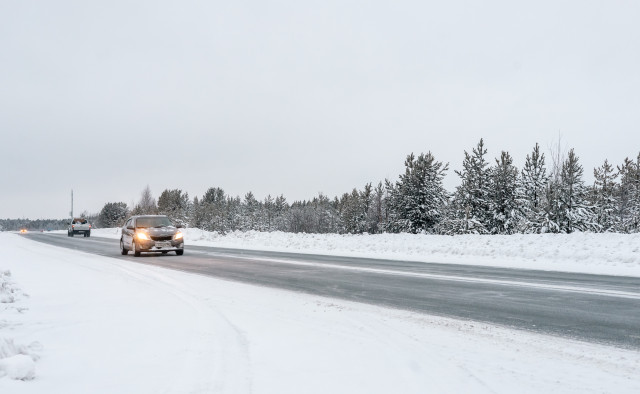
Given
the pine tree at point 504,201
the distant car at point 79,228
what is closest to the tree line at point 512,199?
the pine tree at point 504,201

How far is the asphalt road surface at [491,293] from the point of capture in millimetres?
6176

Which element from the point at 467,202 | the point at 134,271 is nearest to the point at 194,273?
the point at 134,271

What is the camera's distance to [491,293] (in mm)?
9008

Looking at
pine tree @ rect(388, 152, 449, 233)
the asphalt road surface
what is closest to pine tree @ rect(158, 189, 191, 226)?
pine tree @ rect(388, 152, 449, 233)

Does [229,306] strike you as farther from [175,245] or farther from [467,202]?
[467,202]

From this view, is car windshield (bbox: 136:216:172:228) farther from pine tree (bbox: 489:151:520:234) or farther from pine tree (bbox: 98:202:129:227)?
pine tree (bbox: 98:202:129:227)

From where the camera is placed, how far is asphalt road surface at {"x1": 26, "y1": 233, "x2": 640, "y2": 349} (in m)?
6.18

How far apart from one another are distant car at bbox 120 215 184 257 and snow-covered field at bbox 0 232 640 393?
481 inches

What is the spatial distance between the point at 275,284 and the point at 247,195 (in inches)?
5649

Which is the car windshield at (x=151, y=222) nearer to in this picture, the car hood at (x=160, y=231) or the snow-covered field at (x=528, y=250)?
the car hood at (x=160, y=231)

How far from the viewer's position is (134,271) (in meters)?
13.1

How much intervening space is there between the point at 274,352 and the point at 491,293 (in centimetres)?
585

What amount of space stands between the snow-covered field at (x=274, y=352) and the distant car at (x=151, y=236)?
40.1 feet

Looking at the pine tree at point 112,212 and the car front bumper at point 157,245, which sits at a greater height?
the pine tree at point 112,212
